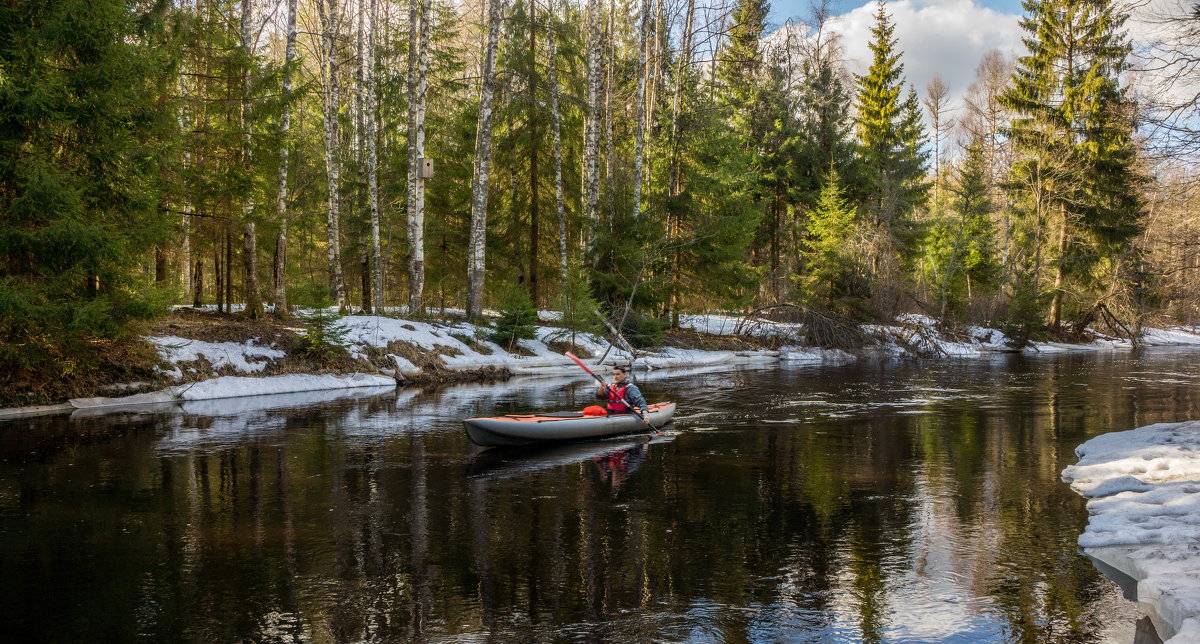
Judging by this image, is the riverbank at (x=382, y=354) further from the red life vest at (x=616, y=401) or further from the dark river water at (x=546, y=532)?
the red life vest at (x=616, y=401)

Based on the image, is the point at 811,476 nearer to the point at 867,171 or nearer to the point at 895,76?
the point at 867,171

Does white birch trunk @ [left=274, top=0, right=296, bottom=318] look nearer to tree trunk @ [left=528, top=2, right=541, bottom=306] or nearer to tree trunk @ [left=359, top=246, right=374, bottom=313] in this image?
tree trunk @ [left=359, top=246, right=374, bottom=313]

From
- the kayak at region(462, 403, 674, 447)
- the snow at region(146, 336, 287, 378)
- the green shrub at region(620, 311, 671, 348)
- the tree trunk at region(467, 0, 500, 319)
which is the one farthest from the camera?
the green shrub at region(620, 311, 671, 348)

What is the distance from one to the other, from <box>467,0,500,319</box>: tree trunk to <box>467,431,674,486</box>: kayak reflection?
1137 centimetres

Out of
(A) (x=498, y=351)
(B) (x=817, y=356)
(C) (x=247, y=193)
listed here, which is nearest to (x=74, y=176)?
(C) (x=247, y=193)

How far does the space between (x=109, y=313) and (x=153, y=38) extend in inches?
234

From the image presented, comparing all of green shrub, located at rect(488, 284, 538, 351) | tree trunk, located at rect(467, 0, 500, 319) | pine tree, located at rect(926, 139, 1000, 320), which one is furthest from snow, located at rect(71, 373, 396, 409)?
pine tree, located at rect(926, 139, 1000, 320)

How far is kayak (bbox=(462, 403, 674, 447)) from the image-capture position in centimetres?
1067

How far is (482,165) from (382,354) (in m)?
6.03

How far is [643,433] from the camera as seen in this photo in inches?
512

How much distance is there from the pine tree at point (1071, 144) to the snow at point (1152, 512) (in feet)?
86.0

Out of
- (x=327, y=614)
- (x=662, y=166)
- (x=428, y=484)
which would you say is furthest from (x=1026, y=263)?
(x=327, y=614)

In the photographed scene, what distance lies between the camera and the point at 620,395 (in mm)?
12547

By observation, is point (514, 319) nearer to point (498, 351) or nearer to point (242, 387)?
point (498, 351)
